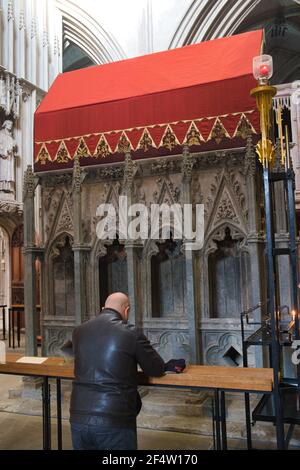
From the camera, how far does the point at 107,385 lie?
2.39 metres

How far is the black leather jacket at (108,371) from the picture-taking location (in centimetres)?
238

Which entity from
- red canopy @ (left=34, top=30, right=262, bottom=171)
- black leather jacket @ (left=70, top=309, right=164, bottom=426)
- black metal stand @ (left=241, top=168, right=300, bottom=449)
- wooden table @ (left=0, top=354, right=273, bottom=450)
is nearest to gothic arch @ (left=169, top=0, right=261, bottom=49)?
red canopy @ (left=34, top=30, right=262, bottom=171)

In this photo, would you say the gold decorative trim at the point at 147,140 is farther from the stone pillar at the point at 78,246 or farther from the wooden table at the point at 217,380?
the wooden table at the point at 217,380

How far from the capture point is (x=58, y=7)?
13016 millimetres

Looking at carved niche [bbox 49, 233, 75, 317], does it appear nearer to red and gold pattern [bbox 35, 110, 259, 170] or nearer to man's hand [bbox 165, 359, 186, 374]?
red and gold pattern [bbox 35, 110, 259, 170]

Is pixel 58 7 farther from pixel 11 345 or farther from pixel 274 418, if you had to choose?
pixel 274 418

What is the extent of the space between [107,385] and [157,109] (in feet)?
11.8

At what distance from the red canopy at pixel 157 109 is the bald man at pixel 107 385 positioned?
3.03 metres

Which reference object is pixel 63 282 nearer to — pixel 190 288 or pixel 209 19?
pixel 190 288

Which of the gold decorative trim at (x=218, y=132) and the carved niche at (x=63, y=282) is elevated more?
the gold decorative trim at (x=218, y=132)

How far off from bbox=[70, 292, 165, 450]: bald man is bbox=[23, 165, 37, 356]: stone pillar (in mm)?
3122

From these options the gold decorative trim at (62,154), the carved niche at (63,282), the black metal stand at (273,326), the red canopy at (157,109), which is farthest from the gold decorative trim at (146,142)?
the black metal stand at (273,326)

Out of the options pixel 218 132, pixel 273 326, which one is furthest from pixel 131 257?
pixel 273 326
